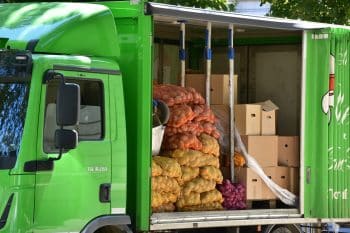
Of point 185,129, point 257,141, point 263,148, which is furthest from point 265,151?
point 185,129

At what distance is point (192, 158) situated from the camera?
25.8 feet

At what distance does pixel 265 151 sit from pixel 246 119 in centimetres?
47

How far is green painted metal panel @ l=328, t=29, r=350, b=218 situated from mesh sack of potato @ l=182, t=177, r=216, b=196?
1772 millimetres

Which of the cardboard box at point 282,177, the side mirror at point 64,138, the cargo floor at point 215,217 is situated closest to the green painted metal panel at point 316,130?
the cardboard box at point 282,177

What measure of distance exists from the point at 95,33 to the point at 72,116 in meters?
1.10

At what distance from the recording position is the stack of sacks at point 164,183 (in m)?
7.36

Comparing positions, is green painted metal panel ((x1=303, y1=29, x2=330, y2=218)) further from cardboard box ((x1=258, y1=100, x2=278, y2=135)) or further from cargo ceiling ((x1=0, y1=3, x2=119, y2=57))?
cargo ceiling ((x1=0, y1=3, x2=119, y2=57))

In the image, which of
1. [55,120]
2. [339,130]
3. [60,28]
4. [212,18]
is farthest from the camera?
[339,130]

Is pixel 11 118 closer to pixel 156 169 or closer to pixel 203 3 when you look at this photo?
pixel 156 169

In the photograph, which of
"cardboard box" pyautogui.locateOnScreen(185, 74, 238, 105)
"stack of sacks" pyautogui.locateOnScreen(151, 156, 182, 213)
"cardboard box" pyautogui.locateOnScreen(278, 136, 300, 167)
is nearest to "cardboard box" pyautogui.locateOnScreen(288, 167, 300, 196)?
"cardboard box" pyautogui.locateOnScreen(278, 136, 300, 167)

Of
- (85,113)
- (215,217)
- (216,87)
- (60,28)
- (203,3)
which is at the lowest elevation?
(215,217)

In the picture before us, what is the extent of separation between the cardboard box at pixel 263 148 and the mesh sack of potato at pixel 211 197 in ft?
2.67

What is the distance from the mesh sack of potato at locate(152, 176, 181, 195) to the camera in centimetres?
736

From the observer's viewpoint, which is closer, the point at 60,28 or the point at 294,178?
the point at 60,28
